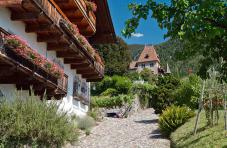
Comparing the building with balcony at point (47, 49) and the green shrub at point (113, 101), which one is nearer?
the building with balcony at point (47, 49)

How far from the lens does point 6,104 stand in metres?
12.9

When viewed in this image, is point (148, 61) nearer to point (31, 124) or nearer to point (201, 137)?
point (201, 137)

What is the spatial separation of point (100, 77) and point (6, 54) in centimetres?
1495

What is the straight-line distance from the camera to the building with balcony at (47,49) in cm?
1421

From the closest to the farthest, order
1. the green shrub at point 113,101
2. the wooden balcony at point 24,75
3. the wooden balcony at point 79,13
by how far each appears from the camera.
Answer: the wooden balcony at point 24,75
the wooden balcony at point 79,13
the green shrub at point 113,101

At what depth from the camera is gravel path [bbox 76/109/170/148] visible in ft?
70.4

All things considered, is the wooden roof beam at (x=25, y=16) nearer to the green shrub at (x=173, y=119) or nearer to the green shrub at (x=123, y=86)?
the green shrub at (x=173, y=119)

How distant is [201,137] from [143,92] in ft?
103

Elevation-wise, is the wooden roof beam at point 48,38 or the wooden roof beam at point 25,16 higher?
the wooden roof beam at point 25,16

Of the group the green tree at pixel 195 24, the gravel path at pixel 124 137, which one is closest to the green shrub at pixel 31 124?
the green tree at pixel 195 24

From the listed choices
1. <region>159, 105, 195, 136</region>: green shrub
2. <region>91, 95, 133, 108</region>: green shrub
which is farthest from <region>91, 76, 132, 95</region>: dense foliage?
<region>159, 105, 195, 136</region>: green shrub

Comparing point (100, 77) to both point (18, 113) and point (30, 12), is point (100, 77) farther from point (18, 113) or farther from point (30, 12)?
point (18, 113)

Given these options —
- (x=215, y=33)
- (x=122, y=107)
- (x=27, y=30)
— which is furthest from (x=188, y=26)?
(x=122, y=107)

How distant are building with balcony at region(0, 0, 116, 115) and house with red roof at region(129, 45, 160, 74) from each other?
71.0 metres
